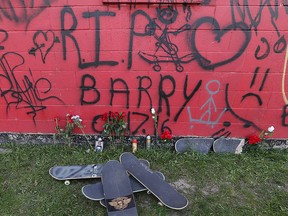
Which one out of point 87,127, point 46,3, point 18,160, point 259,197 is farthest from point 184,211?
point 46,3

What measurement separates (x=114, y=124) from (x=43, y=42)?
1297 millimetres

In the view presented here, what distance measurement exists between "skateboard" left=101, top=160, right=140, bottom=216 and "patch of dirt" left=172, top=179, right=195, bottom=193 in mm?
567

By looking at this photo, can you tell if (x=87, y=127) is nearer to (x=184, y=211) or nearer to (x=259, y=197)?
(x=184, y=211)

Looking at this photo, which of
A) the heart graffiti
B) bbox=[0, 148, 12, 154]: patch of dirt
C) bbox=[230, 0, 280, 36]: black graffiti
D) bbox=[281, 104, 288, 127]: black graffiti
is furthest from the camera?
bbox=[0, 148, 12, 154]: patch of dirt

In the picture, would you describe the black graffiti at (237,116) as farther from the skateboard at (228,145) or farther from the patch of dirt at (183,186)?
the patch of dirt at (183,186)

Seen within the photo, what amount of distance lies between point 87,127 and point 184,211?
1639 mm

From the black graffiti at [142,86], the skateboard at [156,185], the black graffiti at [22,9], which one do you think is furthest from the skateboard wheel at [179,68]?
the black graffiti at [22,9]

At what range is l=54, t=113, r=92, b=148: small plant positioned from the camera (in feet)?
10.7

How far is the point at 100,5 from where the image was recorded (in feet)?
9.21

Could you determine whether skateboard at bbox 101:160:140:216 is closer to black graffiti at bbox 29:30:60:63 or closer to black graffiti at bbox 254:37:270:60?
black graffiti at bbox 29:30:60:63

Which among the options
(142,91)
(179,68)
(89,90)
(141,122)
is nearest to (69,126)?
(89,90)

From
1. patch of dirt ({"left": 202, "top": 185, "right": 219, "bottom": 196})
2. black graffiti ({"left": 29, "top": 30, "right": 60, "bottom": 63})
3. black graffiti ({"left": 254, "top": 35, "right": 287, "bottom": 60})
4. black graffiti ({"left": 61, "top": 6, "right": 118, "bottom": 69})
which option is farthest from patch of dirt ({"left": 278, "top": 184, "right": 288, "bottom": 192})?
black graffiti ({"left": 29, "top": 30, "right": 60, "bottom": 63})

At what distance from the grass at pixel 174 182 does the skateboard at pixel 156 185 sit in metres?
0.08

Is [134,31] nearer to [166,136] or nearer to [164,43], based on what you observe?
[164,43]
